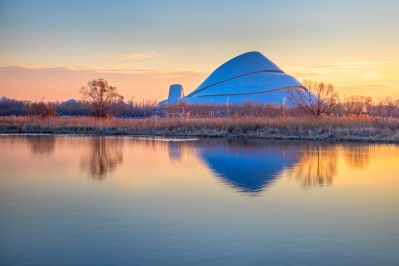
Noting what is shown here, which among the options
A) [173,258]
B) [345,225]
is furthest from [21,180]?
[345,225]

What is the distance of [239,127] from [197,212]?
710 inches

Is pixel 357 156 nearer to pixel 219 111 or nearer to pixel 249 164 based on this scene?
pixel 249 164

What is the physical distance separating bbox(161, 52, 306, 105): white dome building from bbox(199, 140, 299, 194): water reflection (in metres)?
58.4

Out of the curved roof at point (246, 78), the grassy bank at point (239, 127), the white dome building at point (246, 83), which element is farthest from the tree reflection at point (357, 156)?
the curved roof at point (246, 78)

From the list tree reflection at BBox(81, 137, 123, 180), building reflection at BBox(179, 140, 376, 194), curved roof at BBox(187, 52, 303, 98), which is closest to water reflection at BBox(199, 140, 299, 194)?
building reflection at BBox(179, 140, 376, 194)

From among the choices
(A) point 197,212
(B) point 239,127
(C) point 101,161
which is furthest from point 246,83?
(A) point 197,212

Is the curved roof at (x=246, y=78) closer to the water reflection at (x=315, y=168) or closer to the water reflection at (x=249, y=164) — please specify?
the water reflection at (x=249, y=164)

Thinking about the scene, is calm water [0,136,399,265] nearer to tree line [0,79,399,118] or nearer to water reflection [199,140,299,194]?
water reflection [199,140,299,194]

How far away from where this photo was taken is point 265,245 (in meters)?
5.19

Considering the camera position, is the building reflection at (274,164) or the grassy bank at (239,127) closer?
the building reflection at (274,164)

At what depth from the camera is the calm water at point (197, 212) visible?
4.91 metres

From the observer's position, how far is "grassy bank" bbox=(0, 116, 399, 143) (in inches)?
865

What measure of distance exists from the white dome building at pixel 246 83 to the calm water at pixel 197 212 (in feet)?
207

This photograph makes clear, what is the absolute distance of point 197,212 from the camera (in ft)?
22.1
